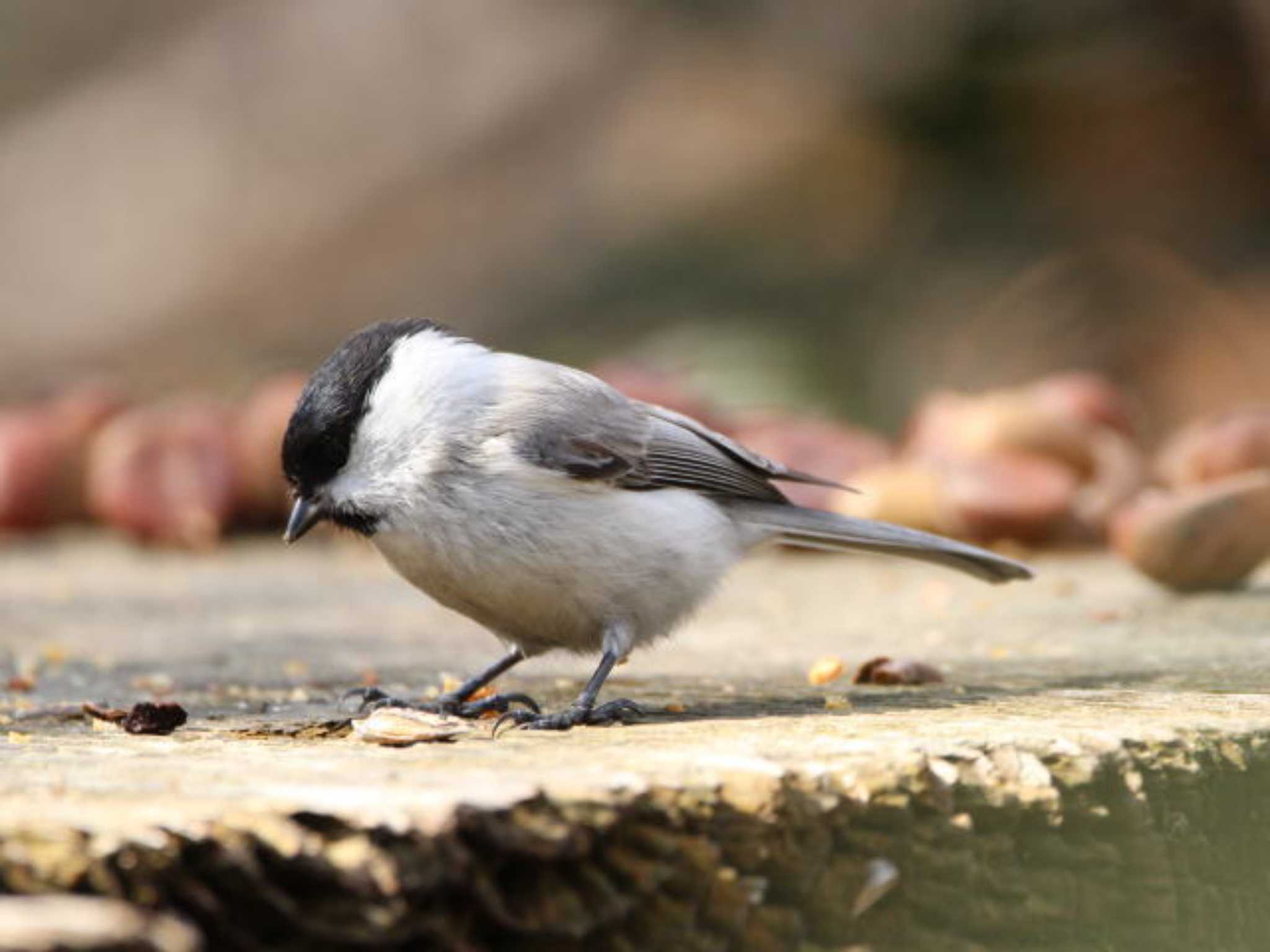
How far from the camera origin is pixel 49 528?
392 cm

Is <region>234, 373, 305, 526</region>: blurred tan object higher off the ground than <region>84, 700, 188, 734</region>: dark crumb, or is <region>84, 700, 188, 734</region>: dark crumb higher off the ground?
<region>234, 373, 305, 526</region>: blurred tan object

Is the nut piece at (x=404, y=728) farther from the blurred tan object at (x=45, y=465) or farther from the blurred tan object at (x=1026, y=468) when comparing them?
the blurred tan object at (x=45, y=465)

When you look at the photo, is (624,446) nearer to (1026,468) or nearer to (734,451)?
(734,451)

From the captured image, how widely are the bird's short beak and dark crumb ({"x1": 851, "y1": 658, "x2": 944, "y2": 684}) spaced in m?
0.61

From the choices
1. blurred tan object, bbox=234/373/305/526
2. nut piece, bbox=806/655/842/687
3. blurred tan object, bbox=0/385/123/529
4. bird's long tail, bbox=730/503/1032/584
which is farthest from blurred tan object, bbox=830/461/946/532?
blurred tan object, bbox=0/385/123/529

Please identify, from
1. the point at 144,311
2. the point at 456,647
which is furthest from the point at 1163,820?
the point at 144,311

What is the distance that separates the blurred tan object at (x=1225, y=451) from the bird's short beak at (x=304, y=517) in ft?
5.67

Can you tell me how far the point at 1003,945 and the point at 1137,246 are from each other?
16.3 feet

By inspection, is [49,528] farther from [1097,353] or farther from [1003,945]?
[1097,353]

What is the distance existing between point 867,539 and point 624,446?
389mm

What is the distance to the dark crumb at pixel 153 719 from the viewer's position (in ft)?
5.34

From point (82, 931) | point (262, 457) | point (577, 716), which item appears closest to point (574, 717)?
point (577, 716)

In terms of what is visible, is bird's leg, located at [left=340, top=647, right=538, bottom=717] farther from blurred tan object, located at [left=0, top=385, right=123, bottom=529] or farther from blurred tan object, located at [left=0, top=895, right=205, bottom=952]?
blurred tan object, located at [left=0, top=385, right=123, bottom=529]

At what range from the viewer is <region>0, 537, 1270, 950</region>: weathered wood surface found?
112cm
